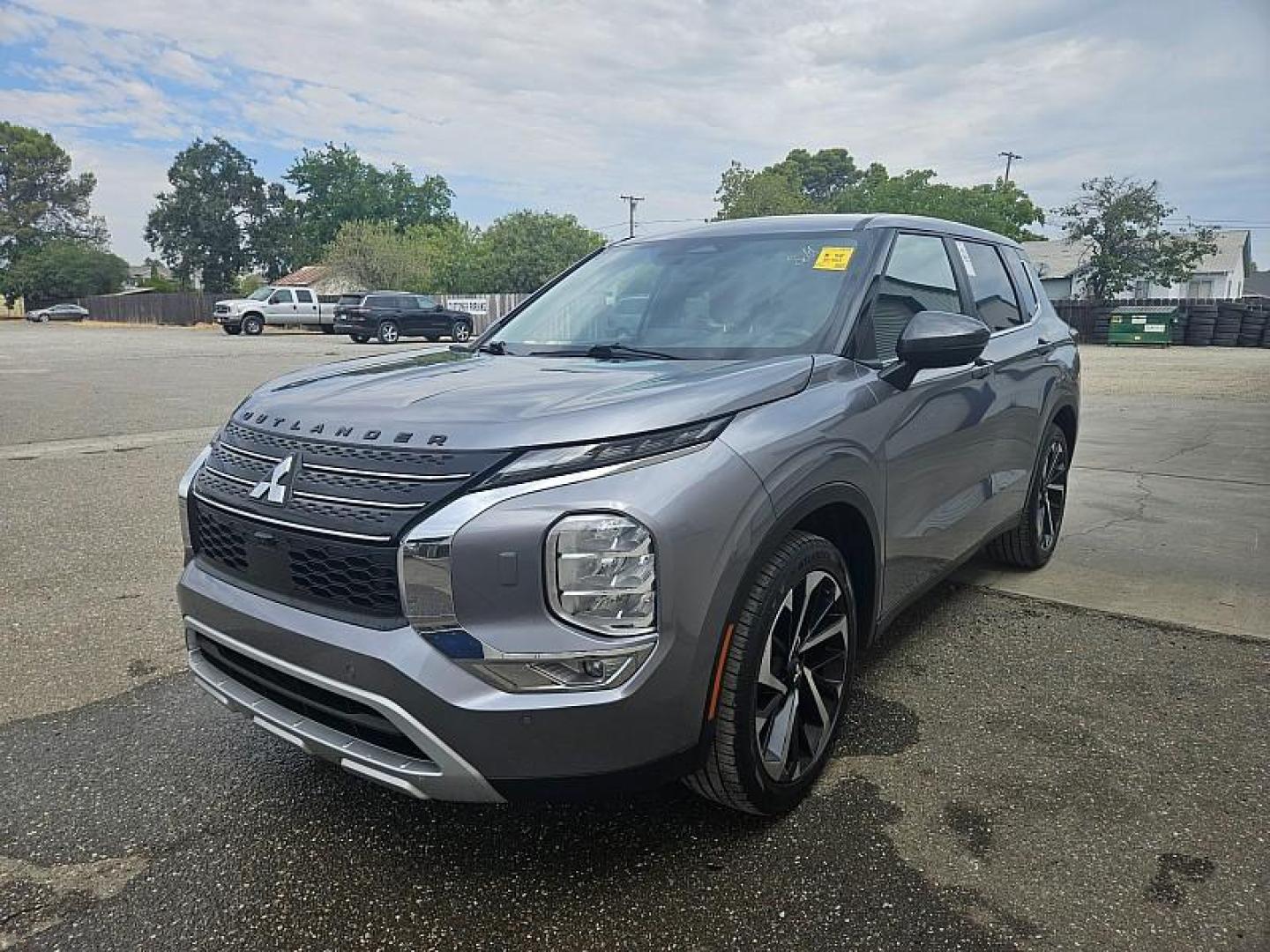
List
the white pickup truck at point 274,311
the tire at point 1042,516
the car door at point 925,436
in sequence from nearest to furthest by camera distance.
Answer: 1. the car door at point 925,436
2. the tire at point 1042,516
3. the white pickup truck at point 274,311

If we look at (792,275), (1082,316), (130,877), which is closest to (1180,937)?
(792,275)

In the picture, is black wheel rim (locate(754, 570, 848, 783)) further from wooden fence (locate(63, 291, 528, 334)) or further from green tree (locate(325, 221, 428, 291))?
green tree (locate(325, 221, 428, 291))

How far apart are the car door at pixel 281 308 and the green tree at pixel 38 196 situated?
197ft

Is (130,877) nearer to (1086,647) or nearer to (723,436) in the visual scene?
(723,436)

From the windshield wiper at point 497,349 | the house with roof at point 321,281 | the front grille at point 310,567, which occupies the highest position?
the house with roof at point 321,281

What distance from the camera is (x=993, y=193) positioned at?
177 feet

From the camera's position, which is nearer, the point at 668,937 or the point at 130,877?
the point at 668,937

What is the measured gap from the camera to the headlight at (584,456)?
6.47 ft

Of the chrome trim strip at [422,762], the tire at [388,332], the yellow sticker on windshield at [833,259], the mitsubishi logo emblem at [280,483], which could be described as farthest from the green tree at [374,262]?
the chrome trim strip at [422,762]

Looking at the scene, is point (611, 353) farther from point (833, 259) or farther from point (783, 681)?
point (783, 681)

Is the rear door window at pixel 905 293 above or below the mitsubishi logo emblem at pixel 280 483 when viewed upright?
above

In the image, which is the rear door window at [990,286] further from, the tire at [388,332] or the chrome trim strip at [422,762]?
the tire at [388,332]

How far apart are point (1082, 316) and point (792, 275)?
3713 centimetres

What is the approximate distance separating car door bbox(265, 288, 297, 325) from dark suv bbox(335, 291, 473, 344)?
3.53 metres
